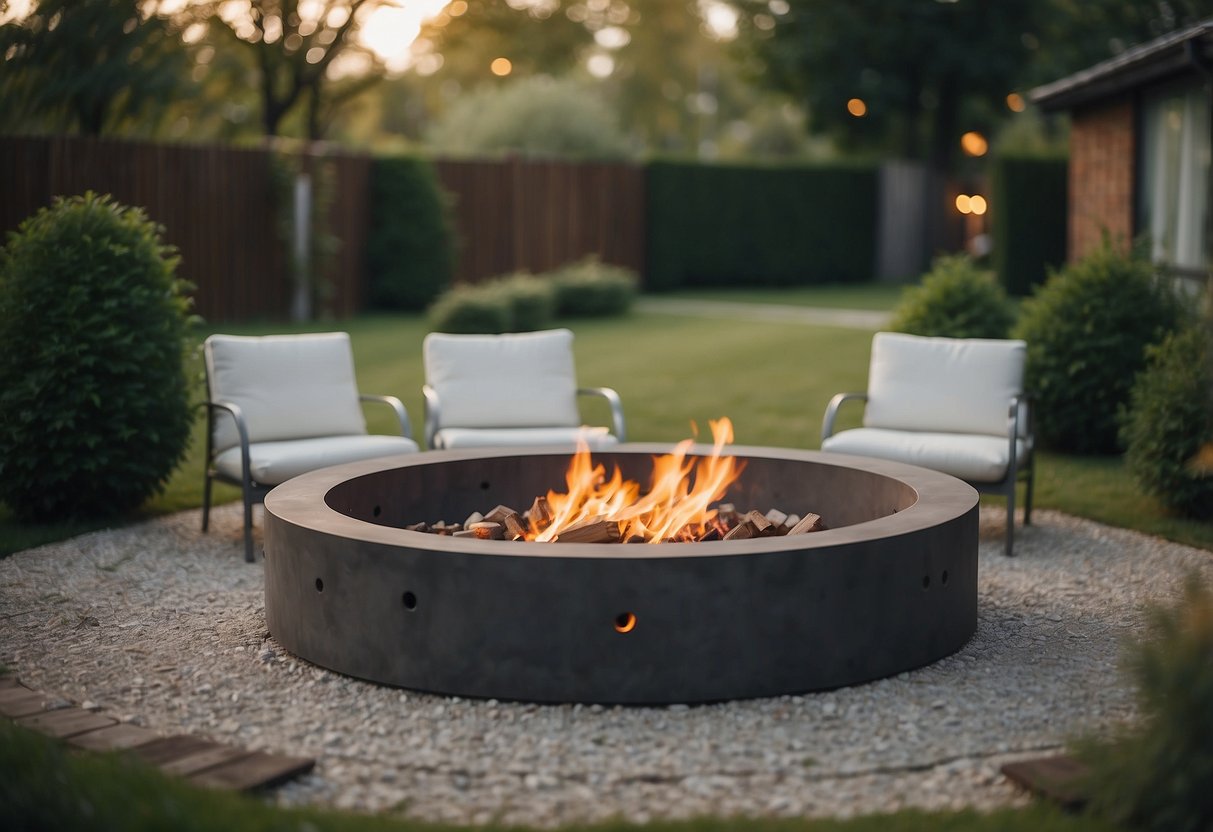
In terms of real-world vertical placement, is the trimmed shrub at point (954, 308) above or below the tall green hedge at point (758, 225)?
→ below

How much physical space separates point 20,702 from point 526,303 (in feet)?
35.1

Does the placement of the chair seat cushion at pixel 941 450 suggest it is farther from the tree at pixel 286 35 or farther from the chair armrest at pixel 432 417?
the tree at pixel 286 35

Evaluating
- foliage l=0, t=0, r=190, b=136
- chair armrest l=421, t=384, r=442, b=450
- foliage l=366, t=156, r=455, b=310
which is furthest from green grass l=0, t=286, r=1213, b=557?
foliage l=0, t=0, r=190, b=136

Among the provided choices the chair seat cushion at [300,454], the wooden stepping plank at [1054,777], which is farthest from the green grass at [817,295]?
the wooden stepping plank at [1054,777]

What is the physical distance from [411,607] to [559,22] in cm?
3172

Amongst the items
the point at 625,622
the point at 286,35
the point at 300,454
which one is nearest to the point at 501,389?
the point at 300,454

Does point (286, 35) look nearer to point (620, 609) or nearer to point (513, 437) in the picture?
point (513, 437)

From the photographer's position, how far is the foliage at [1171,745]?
8.20ft

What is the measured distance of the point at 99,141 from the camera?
12.4 meters

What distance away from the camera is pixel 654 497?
463 centimetres

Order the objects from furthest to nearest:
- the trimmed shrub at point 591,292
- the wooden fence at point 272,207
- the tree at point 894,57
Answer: the tree at point 894,57 < the trimmed shrub at point 591,292 < the wooden fence at point 272,207

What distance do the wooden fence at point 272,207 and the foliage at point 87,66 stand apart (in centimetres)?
86

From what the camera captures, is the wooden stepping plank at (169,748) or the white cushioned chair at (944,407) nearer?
the wooden stepping plank at (169,748)

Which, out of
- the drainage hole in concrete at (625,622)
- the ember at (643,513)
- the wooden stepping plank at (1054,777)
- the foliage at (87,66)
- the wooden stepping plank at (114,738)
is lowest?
the wooden stepping plank at (114,738)
